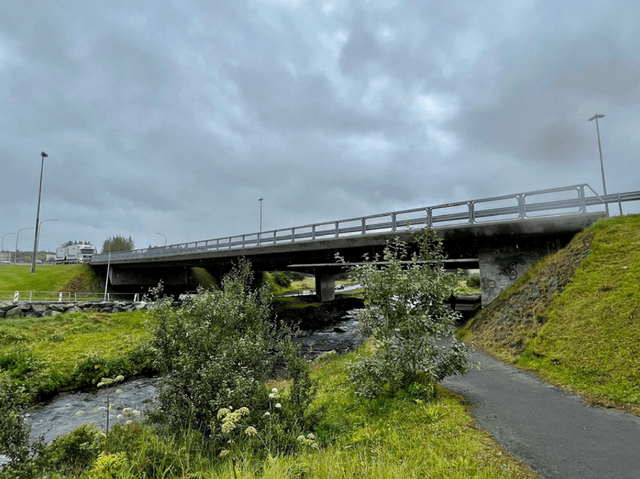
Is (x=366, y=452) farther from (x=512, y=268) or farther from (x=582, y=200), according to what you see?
(x=582, y=200)

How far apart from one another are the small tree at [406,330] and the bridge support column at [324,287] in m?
37.5

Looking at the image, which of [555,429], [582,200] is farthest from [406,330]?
[582,200]

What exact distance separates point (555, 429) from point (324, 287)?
40.3m

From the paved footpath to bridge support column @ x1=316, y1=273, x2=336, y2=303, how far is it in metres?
36.9

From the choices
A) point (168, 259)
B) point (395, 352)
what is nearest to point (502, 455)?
point (395, 352)

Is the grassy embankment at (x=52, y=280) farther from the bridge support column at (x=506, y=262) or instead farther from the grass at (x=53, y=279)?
the bridge support column at (x=506, y=262)

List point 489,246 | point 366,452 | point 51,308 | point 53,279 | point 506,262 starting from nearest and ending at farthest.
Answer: point 366,452, point 506,262, point 489,246, point 51,308, point 53,279

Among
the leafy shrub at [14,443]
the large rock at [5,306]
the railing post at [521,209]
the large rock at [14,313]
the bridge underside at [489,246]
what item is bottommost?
the leafy shrub at [14,443]

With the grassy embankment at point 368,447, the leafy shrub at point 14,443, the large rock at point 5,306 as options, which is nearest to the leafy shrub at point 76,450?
the grassy embankment at point 368,447

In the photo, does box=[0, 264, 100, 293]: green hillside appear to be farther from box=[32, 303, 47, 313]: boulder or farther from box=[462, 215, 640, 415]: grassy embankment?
box=[462, 215, 640, 415]: grassy embankment

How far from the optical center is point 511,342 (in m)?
11.9

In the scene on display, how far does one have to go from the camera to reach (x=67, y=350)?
17719 millimetres

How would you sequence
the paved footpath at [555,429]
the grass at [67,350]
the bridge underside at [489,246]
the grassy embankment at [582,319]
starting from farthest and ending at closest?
the bridge underside at [489,246], the grass at [67,350], the grassy embankment at [582,319], the paved footpath at [555,429]

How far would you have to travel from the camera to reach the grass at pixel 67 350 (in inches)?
554
